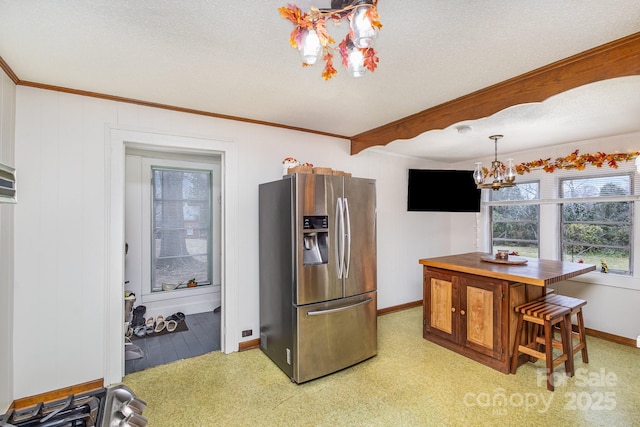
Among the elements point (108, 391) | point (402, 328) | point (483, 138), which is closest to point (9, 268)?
point (108, 391)

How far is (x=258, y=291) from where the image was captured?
3264 millimetres

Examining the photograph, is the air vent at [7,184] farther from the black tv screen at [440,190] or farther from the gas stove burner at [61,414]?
the black tv screen at [440,190]

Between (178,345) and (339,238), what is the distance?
2.19 m

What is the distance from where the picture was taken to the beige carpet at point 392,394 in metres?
2.12

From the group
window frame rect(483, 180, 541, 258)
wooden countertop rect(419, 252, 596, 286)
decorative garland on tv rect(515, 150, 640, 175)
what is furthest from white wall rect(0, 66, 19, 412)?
window frame rect(483, 180, 541, 258)

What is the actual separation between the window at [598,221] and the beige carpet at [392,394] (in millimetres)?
1093

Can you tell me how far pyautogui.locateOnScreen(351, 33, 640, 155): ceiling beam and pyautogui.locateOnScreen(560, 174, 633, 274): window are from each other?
2.39 meters

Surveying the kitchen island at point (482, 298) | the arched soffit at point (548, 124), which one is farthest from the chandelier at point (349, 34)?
the kitchen island at point (482, 298)

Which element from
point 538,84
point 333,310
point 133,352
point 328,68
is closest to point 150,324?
point 133,352

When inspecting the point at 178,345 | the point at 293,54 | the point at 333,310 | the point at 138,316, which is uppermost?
the point at 293,54

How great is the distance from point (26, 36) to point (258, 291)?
8.51 feet

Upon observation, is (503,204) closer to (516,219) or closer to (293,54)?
(516,219)

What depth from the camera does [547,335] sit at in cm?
251

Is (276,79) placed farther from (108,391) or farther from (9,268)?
(9,268)
